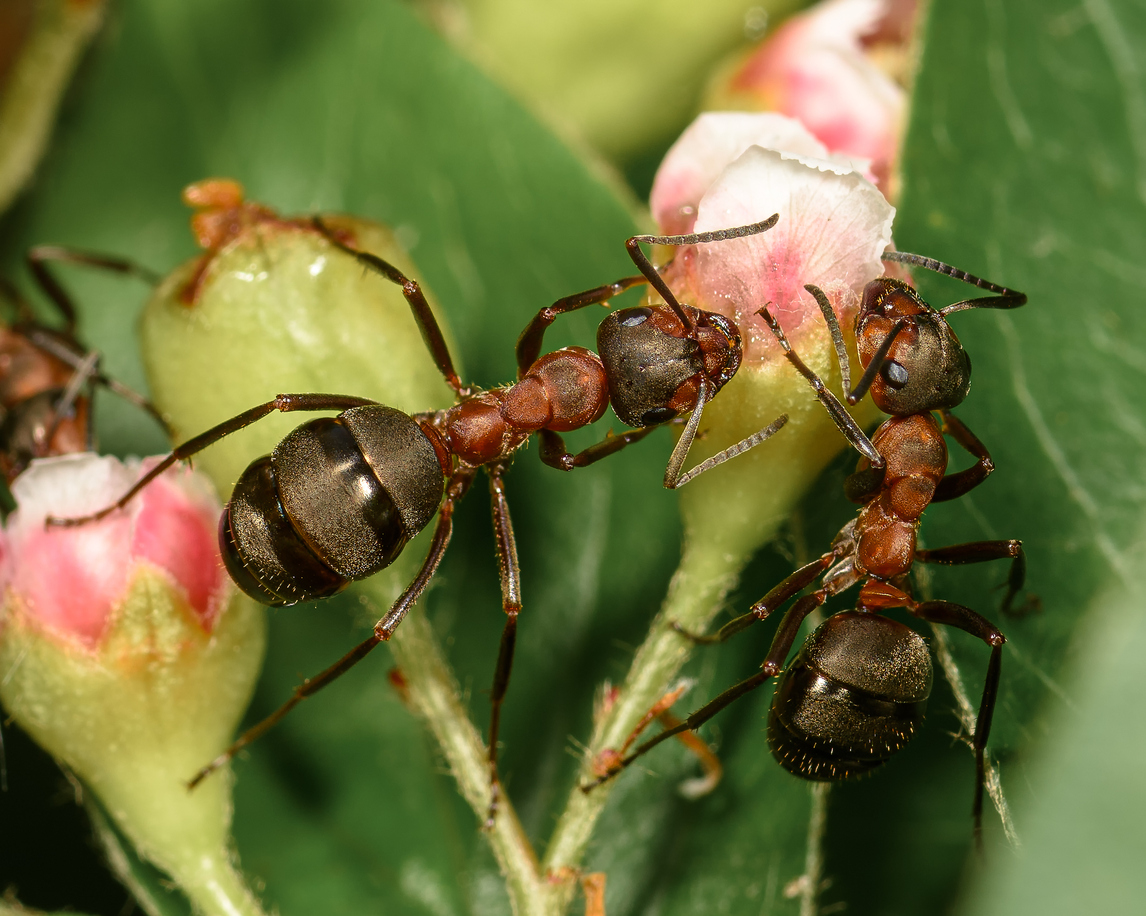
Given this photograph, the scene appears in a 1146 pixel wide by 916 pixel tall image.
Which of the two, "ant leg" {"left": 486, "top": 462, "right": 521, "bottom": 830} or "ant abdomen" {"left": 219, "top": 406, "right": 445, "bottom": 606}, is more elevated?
"ant abdomen" {"left": 219, "top": 406, "right": 445, "bottom": 606}

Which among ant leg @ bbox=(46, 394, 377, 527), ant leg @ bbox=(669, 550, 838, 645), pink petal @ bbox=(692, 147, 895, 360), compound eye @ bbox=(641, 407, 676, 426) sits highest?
ant leg @ bbox=(46, 394, 377, 527)

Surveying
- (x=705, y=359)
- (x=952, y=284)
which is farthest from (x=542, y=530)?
(x=952, y=284)

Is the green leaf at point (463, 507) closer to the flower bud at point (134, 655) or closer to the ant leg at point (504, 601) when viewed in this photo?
the ant leg at point (504, 601)

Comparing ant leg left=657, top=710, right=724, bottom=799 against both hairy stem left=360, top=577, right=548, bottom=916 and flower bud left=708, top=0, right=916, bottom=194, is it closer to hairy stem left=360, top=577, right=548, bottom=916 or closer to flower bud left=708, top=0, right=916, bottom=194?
hairy stem left=360, top=577, right=548, bottom=916

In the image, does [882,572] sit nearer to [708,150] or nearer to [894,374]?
[894,374]

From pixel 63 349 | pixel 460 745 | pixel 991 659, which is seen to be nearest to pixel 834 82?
pixel 991 659

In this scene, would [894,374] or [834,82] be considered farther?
[834,82]

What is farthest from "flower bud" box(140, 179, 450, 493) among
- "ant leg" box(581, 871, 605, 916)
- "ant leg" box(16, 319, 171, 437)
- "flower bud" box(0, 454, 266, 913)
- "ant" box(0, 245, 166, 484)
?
"ant leg" box(581, 871, 605, 916)
